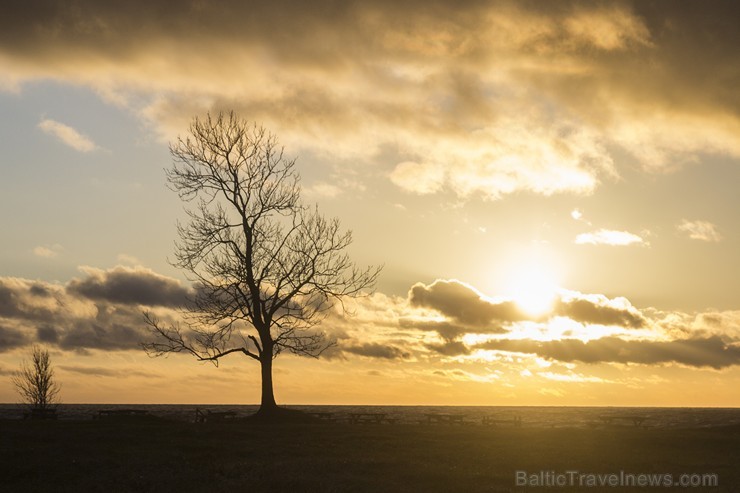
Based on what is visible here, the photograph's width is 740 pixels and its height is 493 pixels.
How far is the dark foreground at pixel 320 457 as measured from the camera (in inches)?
897

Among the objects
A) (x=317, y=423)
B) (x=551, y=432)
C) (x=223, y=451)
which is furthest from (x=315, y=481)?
(x=551, y=432)

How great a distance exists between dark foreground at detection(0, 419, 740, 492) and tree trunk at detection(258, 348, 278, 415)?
12.9 feet

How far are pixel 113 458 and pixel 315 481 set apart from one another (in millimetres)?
8065

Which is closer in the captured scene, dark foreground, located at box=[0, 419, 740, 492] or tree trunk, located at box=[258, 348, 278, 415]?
dark foreground, located at box=[0, 419, 740, 492]

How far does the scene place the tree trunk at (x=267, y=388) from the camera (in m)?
44.4

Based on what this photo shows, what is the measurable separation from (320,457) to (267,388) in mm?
18019

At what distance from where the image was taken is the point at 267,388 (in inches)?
1773

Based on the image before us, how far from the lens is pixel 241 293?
45.8 m

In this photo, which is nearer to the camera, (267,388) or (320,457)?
(320,457)

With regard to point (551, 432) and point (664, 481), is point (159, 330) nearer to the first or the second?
point (551, 432)

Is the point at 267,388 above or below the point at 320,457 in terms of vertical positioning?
above

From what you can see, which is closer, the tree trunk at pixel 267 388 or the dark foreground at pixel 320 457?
the dark foreground at pixel 320 457

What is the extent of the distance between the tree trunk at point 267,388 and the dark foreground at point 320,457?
3938 millimetres

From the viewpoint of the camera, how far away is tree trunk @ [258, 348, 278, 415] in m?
44.4
